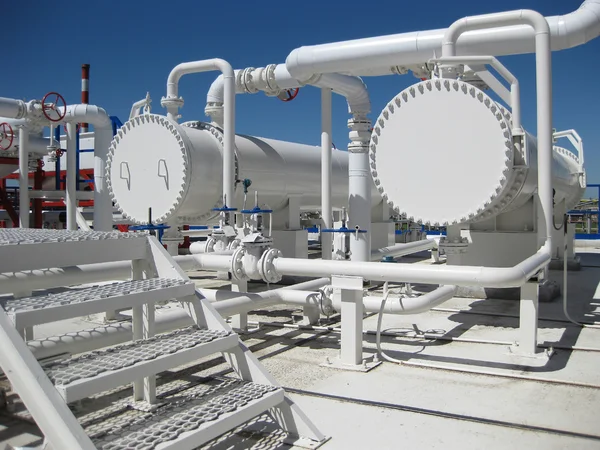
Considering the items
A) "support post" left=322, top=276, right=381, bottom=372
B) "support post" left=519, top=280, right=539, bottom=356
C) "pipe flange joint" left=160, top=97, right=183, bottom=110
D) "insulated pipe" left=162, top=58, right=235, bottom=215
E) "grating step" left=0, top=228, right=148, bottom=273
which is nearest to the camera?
"grating step" left=0, top=228, right=148, bottom=273

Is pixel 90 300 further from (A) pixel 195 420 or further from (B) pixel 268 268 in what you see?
(B) pixel 268 268

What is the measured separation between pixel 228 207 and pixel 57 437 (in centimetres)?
486

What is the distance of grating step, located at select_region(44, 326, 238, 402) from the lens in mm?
2346

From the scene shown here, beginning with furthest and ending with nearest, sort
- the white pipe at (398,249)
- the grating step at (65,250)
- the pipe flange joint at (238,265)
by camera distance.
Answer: the white pipe at (398,249) < the pipe flange joint at (238,265) < the grating step at (65,250)

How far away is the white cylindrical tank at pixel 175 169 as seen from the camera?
704 centimetres

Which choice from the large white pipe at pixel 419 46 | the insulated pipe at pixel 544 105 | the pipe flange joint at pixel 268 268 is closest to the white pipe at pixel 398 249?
the large white pipe at pixel 419 46

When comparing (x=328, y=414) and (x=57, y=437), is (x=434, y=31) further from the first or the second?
(x=57, y=437)

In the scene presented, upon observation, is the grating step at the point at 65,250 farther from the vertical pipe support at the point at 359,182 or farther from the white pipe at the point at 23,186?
the white pipe at the point at 23,186

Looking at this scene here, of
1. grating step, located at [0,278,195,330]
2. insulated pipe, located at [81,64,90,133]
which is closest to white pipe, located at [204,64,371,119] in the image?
grating step, located at [0,278,195,330]

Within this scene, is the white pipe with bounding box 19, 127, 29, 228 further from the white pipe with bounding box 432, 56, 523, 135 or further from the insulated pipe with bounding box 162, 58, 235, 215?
the white pipe with bounding box 432, 56, 523, 135

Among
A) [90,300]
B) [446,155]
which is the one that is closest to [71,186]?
[446,155]

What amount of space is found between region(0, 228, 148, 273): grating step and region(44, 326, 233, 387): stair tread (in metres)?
0.54

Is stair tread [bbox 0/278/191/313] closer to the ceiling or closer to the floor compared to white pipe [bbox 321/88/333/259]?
closer to the floor

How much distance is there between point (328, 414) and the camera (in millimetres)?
3453
